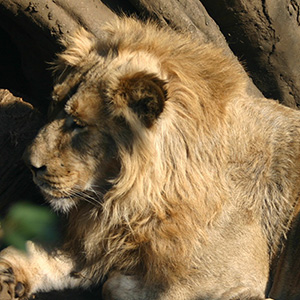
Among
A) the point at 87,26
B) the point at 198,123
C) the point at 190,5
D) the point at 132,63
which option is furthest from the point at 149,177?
the point at 190,5

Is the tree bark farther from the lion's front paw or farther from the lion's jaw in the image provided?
the lion's front paw

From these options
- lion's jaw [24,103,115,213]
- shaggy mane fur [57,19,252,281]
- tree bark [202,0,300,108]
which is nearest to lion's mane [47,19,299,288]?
shaggy mane fur [57,19,252,281]

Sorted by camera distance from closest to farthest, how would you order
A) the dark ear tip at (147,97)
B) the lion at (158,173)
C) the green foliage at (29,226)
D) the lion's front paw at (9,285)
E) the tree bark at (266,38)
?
the dark ear tip at (147,97) < the lion at (158,173) < the lion's front paw at (9,285) < the green foliage at (29,226) < the tree bark at (266,38)

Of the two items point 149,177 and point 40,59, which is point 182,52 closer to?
point 149,177

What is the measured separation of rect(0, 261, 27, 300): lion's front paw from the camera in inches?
125

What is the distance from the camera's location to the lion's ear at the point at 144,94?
2.80 m

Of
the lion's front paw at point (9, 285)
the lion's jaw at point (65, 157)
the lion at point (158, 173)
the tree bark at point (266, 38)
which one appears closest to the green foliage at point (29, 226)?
the lion at point (158, 173)

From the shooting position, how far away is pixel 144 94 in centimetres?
281

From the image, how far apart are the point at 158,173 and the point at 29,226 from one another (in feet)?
3.75

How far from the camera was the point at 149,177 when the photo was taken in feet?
9.86

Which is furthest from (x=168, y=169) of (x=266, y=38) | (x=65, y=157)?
(x=266, y=38)

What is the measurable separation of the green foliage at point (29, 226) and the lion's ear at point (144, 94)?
3.88ft

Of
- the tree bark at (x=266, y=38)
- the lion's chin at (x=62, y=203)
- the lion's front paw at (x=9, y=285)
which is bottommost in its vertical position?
the lion's front paw at (x=9, y=285)

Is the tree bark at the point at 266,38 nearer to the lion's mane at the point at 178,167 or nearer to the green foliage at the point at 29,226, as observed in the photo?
the lion's mane at the point at 178,167
